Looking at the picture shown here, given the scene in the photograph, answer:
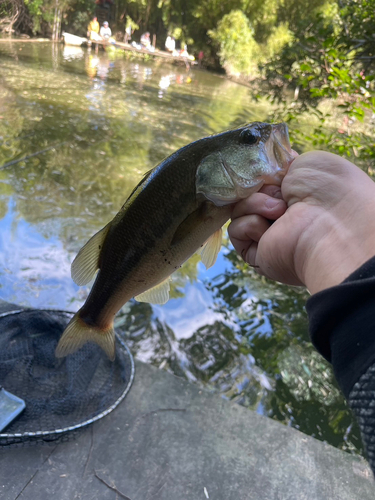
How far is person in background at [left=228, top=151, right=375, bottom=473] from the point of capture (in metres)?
1.09

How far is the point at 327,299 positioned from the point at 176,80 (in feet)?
77.8

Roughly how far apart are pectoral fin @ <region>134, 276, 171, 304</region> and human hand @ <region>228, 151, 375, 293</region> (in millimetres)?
480

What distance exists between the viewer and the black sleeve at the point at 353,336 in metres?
1.02

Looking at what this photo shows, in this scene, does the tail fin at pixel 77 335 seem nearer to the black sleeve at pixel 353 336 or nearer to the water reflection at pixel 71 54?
Answer: the black sleeve at pixel 353 336

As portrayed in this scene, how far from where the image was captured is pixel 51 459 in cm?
241

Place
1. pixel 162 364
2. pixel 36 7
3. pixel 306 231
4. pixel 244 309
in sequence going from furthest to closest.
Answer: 1. pixel 36 7
2. pixel 244 309
3. pixel 162 364
4. pixel 306 231

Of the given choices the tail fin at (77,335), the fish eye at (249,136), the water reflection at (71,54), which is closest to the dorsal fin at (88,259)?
the tail fin at (77,335)

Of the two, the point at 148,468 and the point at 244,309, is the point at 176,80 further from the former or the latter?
the point at 148,468

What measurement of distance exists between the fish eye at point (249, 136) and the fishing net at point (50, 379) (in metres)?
1.96

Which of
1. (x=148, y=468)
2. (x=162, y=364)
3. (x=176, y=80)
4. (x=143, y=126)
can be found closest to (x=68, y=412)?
(x=148, y=468)

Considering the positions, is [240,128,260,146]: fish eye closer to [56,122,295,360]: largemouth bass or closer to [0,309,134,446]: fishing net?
[56,122,295,360]: largemouth bass

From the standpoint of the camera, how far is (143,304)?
4582 millimetres

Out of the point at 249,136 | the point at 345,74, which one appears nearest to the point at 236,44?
the point at 345,74

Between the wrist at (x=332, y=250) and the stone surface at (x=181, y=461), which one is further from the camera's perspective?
the stone surface at (x=181, y=461)
